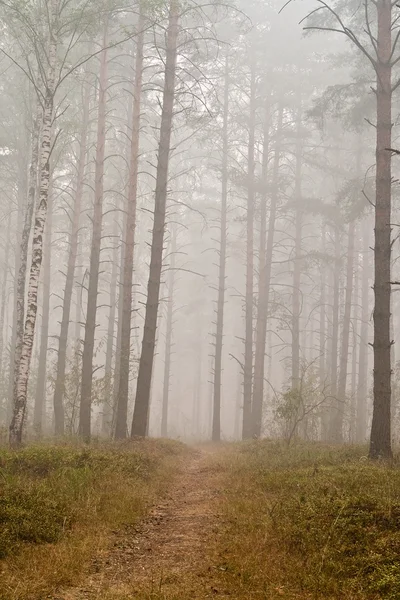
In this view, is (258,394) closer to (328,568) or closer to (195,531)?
(195,531)

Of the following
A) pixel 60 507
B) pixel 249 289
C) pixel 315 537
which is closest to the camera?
pixel 315 537

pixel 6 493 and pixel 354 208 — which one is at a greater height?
pixel 354 208

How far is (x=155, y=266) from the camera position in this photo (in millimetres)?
13805

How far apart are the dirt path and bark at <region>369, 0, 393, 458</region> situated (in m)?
3.96

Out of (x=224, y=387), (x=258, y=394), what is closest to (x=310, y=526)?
(x=258, y=394)

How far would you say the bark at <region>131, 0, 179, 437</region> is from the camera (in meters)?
13.4

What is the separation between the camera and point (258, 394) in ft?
70.6

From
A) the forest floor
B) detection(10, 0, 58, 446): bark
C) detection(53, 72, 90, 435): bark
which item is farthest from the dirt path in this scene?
detection(53, 72, 90, 435): bark

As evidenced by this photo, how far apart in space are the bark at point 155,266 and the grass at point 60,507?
145 inches

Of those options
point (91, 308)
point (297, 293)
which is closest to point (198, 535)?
point (91, 308)

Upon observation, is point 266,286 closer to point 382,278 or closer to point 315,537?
point 382,278

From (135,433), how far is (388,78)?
35.1ft

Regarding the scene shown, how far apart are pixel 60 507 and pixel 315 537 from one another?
116 inches

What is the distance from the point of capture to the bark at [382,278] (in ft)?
31.6
